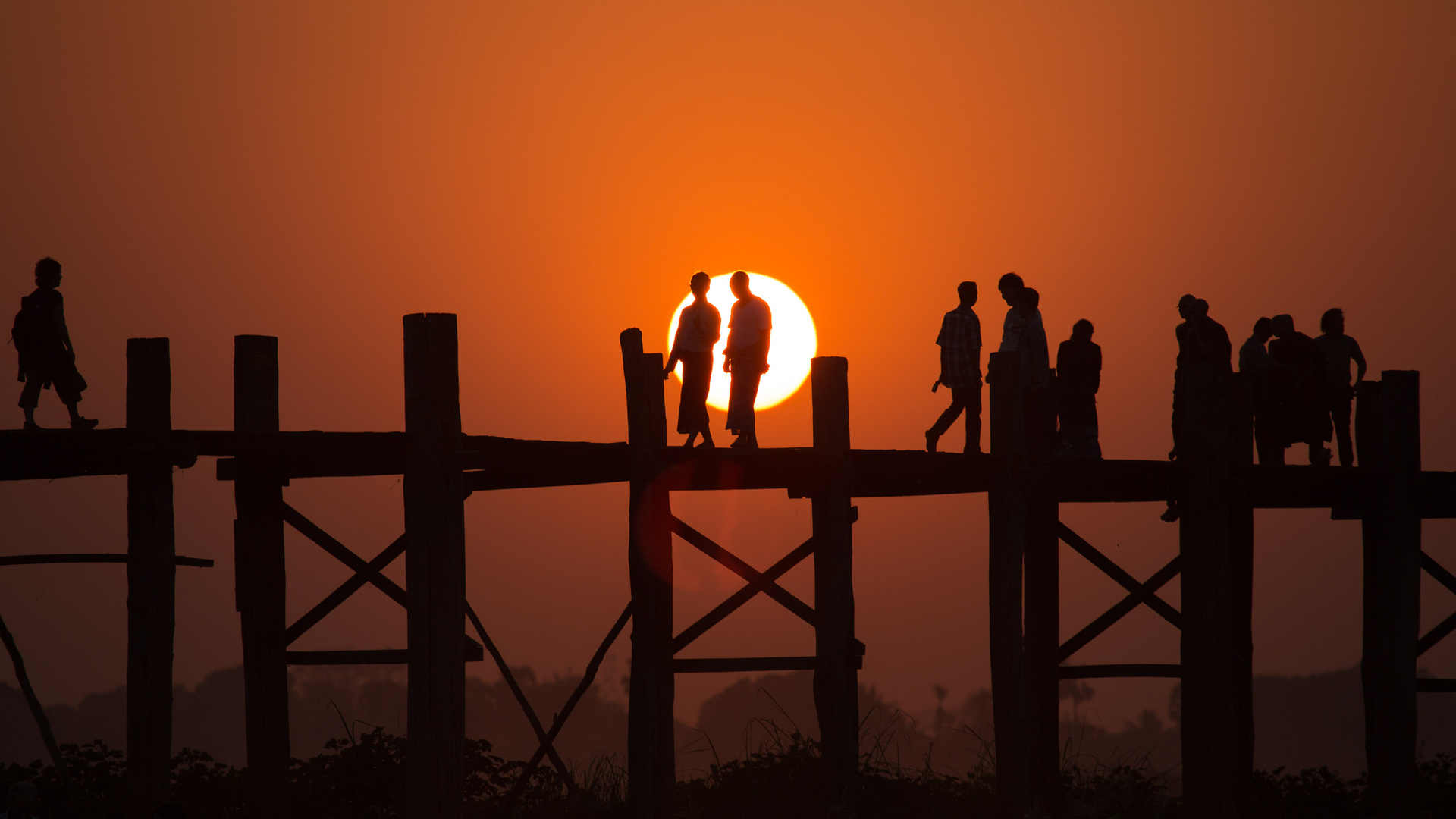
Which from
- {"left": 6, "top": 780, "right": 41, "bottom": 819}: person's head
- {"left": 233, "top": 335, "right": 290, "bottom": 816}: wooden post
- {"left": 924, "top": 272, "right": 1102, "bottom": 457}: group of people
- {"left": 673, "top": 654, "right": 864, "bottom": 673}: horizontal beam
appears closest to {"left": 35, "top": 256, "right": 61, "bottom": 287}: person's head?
{"left": 233, "top": 335, "right": 290, "bottom": 816}: wooden post

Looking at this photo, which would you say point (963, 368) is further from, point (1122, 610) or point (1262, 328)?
point (1262, 328)

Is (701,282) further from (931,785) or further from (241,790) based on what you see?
(241,790)

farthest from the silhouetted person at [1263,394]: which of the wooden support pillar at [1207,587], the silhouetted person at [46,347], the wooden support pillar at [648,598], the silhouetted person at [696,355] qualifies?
the silhouetted person at [46,347]

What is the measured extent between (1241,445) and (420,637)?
22.5 feet

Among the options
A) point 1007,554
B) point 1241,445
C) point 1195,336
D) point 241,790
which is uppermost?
point 1195,336

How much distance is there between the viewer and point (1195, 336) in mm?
11164

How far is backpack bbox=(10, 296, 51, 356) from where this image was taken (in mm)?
9609

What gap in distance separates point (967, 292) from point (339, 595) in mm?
5480

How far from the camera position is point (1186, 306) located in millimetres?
11273

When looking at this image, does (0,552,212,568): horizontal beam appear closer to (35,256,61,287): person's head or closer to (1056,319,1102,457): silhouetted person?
(35,256,61,287): person's head

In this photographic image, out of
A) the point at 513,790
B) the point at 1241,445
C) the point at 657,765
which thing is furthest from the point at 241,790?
the point at 1241,445

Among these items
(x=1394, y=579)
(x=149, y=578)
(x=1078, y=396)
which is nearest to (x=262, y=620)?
(x=149, y=578)

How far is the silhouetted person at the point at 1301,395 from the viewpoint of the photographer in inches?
474

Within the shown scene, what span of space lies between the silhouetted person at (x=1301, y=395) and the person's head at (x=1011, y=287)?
297cm
